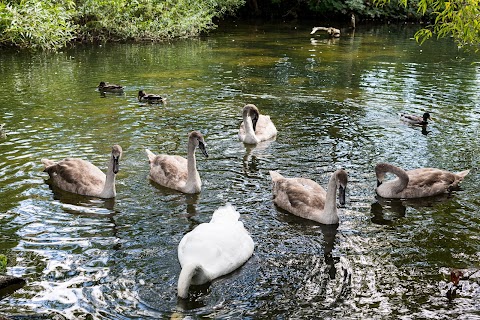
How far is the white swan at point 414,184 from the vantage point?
32.8 ft

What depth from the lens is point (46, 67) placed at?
22219 mm

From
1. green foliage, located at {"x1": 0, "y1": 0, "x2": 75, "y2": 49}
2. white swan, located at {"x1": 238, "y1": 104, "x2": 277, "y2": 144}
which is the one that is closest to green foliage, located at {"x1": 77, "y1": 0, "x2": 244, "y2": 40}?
green foliage, located at {"x1": 0, "y1": 0, "x2": 75, "y2": 49}

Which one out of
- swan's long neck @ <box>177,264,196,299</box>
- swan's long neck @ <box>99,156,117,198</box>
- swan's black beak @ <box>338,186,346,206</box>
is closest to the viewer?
swan's long neck @ <box>177,264,196,299</box>

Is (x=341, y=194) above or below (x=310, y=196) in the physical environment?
above

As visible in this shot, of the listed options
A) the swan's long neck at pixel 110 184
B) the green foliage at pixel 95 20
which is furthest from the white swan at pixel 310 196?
the green foliage at pixel 95 20

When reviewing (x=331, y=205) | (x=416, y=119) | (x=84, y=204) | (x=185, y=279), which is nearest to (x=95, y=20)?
(x=416, y=119)

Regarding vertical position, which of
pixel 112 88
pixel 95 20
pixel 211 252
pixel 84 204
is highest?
pixel 95 20

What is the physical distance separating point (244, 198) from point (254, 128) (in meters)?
3.65

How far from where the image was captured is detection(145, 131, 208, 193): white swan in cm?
1001

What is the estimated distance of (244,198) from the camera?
9859mm

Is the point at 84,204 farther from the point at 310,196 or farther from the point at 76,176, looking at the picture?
the point at 310,196

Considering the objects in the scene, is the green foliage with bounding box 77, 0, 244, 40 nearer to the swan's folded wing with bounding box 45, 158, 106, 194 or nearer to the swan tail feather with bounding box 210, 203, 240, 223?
the swan's folded wing with bounding box 45, 158, 106, 194

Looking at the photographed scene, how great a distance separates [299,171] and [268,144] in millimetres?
2093

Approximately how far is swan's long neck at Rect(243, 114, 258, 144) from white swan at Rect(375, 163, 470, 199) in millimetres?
3381
